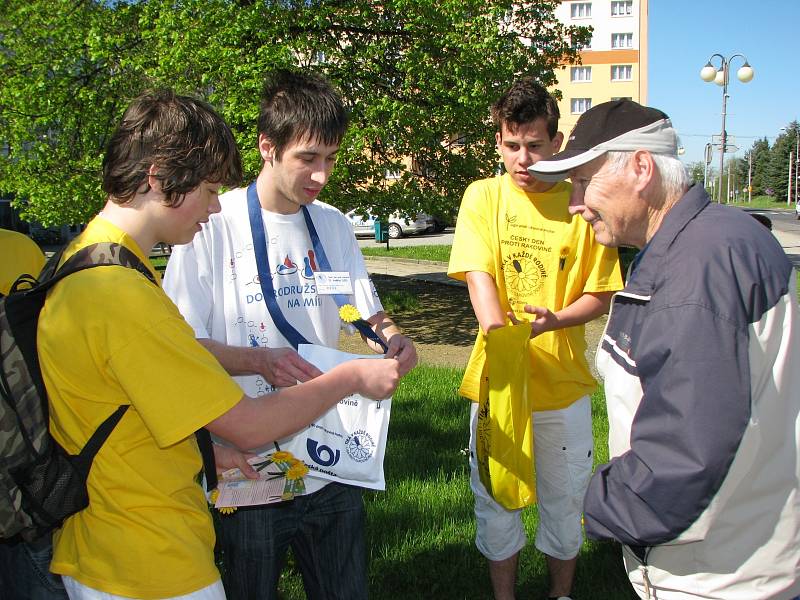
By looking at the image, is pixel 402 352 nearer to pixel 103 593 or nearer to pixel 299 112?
pixel 299 112

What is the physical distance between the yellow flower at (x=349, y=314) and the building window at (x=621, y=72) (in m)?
65.5

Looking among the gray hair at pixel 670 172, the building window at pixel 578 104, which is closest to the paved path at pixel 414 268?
the gray hair at pixel 670 172

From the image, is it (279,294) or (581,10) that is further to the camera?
(581,10)

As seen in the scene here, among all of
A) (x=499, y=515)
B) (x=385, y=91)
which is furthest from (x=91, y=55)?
(x=499, y=515)

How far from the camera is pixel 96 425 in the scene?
62.7 inches

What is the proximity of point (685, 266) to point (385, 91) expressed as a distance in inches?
361

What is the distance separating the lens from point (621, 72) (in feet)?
204

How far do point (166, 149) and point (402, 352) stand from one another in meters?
1.03

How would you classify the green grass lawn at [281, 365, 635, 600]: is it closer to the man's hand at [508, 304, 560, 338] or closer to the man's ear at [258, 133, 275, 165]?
the man's hand at [508, 304, 560, 338]

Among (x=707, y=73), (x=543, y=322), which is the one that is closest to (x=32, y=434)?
(x=543, y=322)

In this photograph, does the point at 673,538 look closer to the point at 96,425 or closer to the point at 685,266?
the point at 685,266

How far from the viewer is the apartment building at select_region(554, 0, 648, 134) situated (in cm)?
6109

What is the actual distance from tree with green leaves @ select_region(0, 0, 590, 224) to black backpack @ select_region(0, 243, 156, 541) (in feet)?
25.6

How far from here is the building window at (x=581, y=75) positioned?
62.3 meters
